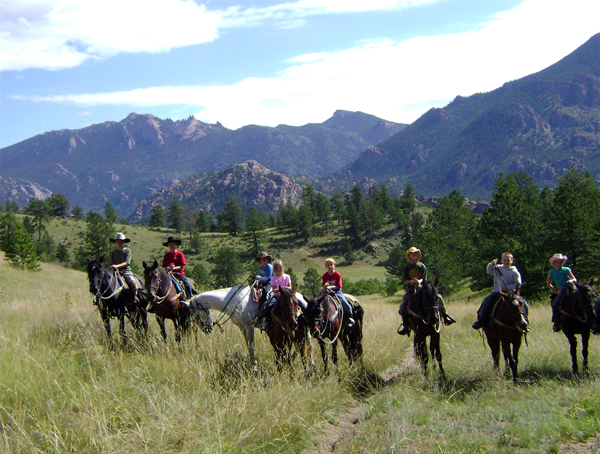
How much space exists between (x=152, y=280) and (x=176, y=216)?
4572 inches

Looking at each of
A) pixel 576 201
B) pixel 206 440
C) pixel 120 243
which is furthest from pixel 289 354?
pixel 576 201

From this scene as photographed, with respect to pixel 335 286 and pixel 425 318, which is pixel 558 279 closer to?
pixel 425 318

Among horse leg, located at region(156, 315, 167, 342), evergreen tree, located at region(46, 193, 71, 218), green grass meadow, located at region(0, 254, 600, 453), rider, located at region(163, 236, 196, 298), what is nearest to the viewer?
green grass meadow, located at region(0, 254, 600, 453)

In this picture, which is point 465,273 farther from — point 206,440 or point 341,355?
point 206,440

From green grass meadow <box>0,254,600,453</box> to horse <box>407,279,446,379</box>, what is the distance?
1.56ft

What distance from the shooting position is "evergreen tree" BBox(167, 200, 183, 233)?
11894 cm

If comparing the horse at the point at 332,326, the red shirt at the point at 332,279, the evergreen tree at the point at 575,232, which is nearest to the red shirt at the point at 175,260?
the red shirt at the point at 332,279

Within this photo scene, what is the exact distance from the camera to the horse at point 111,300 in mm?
9711

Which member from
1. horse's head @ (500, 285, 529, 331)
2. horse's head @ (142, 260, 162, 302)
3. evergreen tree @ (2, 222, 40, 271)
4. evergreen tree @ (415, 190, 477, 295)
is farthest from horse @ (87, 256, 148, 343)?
evergreen tree @ (2, 222, 40, 271)

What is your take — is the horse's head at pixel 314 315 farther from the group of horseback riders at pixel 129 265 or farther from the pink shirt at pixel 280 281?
the group of horseback riders at pixel 129 265

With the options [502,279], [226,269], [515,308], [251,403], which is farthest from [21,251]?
[515,308]

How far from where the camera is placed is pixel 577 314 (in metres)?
8.45

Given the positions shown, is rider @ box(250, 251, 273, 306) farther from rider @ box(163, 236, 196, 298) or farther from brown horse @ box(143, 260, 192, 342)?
rider @ box(163, 236, 196, 298)

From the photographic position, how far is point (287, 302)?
7.75 m
